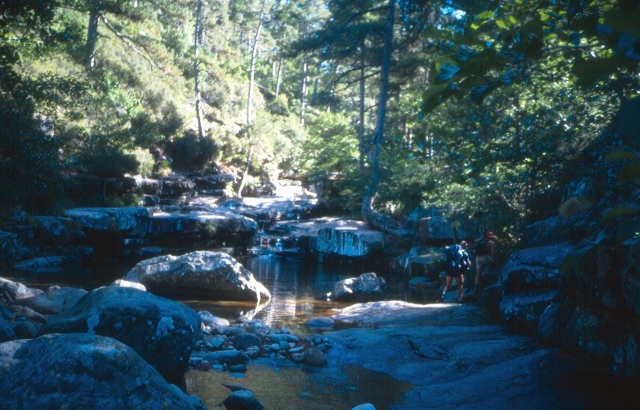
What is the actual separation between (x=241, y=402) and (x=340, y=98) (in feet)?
70.0

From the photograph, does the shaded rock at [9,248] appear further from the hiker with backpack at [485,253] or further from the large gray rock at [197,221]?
the hiker with backpack at [485,253]

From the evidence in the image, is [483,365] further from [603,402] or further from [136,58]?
[136,58]

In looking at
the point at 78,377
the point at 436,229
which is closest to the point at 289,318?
the point at 78,377

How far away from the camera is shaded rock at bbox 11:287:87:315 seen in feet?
29.0

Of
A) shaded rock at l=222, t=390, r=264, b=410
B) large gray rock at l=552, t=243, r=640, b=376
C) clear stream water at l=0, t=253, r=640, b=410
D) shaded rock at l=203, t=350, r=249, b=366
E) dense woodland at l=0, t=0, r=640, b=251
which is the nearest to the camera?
dense woodland at l=0, t=0, r=640, b=251

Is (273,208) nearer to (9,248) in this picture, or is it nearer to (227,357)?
(9,248)

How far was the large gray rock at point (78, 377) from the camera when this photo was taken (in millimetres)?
3521

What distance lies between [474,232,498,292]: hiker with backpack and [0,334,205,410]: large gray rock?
8.64 m

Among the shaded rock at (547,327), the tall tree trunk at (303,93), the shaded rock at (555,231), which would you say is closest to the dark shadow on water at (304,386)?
the shaded rock at (547,327)

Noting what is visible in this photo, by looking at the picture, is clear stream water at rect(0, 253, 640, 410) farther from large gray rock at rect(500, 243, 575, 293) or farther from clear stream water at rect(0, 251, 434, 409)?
large gray rock at rect(500, 243, 575, 293)

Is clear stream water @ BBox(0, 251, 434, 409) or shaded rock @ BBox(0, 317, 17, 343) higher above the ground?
shaded rock @ BBox(0, 317, 17, 343)

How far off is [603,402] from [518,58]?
4016 millimetres

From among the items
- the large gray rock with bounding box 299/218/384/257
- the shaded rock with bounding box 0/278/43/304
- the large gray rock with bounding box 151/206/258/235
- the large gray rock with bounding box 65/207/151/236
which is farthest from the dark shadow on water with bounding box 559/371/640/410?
the large gray rock with bounding box 151/206/258/235

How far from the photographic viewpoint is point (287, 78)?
178ft
